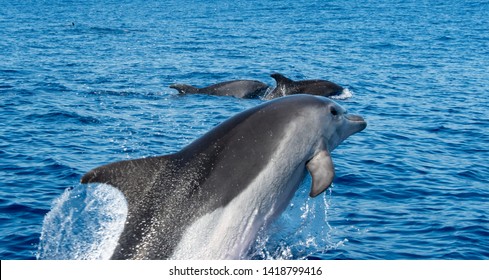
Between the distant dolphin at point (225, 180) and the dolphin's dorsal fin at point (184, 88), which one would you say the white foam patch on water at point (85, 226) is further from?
the dolphin's dorsal fin at point (184, 88)

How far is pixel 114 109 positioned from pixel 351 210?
11.6 metres

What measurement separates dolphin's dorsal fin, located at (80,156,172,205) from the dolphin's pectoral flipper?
7.19 ft

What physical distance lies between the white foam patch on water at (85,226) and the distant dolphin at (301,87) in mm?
13442

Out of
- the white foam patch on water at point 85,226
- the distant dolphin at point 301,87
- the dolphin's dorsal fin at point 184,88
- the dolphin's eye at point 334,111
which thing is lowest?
the dolphin's dorsal fin at point 184,88

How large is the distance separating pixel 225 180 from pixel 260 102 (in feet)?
54.8

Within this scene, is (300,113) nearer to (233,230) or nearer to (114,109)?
(233,230)

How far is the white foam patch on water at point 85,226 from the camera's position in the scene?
10.8 metres

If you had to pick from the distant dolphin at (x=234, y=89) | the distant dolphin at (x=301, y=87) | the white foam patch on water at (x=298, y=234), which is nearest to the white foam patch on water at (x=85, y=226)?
the white foam patch on water at (x=298, y=234)

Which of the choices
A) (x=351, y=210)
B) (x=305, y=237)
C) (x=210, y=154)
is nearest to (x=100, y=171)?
(x=210, y=154)

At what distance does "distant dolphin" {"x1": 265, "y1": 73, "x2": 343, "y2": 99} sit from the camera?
Answer: 2709cm

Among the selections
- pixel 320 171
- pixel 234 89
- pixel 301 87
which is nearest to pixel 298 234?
pixel 320 171

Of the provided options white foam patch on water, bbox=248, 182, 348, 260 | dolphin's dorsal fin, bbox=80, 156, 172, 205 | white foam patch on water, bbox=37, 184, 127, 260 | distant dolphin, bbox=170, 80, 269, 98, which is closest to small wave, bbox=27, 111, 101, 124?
distant dolphin, bbox=170, 80, 269, 98

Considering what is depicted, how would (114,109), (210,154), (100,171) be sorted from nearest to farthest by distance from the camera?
(100,171) < (210,154) < (114,109)

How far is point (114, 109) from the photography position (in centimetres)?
2491
